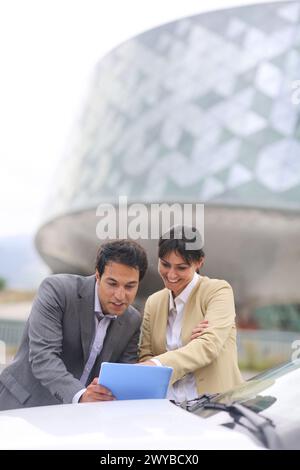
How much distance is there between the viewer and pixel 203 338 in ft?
8.43

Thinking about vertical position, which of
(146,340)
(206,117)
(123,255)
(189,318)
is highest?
(206,117)

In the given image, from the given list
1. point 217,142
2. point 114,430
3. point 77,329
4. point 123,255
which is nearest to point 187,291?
point 123,255

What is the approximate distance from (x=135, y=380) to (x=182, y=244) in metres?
0.72

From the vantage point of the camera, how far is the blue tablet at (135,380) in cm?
210

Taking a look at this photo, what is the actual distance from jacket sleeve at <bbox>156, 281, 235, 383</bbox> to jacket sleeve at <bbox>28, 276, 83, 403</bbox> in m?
0.42

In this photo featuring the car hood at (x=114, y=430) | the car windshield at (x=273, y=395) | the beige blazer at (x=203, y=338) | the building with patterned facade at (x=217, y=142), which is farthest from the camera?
the building with patterned facade at (x=217, y=142)

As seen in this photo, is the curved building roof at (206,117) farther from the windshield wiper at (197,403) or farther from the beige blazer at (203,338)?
the windshield wiper at (197,403)

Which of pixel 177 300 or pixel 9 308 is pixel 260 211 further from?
pixel 9 308

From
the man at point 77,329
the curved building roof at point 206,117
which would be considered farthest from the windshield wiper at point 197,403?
the curved building roof at point 206,117

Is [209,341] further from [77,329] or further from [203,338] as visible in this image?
[77,329]

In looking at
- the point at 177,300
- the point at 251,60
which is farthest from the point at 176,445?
the point at 251,60

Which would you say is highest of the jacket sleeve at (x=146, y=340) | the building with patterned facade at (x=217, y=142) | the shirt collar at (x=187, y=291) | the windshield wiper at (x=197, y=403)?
the building with patterned facade at (x=217, y=142)

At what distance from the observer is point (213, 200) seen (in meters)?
17.8

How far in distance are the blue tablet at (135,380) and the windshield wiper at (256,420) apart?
0.19m
